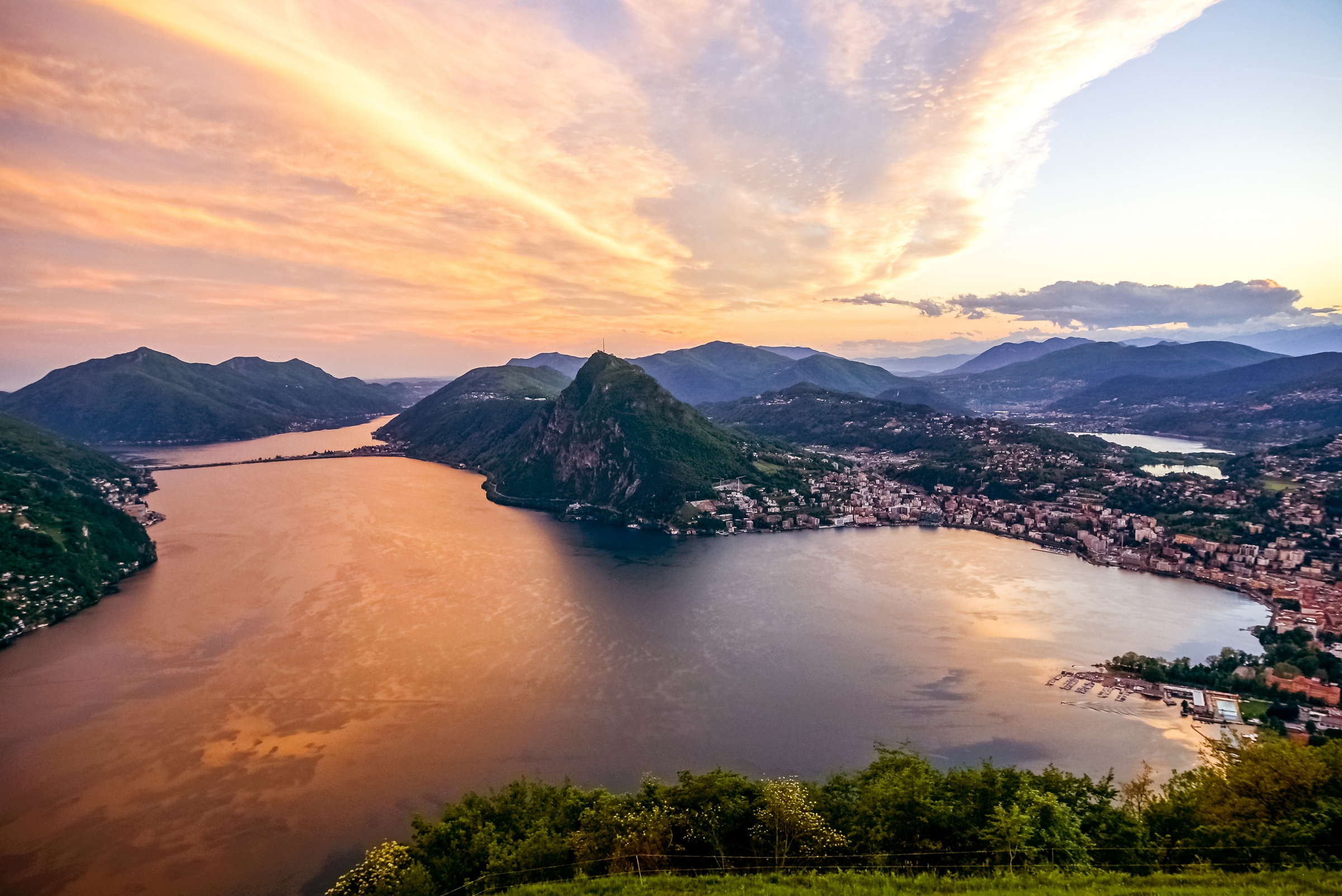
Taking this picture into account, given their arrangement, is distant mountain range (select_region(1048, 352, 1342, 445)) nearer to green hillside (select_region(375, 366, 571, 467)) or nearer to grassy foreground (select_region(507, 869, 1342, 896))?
grassy foreground (select_region(507, 869, 1342, 896))

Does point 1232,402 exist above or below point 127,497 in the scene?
above

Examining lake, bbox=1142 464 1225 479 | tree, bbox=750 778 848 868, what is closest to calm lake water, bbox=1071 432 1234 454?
lake, bbox=1142 464 1225 479

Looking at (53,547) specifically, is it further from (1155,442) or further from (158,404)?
(1155,442)

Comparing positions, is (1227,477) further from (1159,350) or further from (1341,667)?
(1159,350)

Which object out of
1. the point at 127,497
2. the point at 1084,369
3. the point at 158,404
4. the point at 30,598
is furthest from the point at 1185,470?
the point at 158,404

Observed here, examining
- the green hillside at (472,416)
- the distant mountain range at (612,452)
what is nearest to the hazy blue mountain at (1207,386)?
the distant mountain range at (612,452)

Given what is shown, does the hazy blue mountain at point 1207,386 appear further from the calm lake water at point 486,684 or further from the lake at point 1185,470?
the calm lake water at point 486,684
